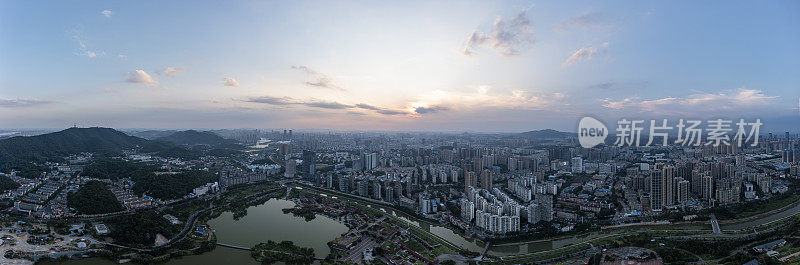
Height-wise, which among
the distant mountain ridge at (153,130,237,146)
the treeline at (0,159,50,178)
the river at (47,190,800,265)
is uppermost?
the distant mountain ridge at (153,130,237,146)

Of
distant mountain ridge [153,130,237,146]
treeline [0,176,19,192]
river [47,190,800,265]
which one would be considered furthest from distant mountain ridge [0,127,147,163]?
river [47,190,800,265]

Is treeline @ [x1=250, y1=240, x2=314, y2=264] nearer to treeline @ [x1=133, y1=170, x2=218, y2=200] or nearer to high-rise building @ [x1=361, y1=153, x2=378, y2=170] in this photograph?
treeline @ [x1=133, y1=170, x2=218, y2=200]

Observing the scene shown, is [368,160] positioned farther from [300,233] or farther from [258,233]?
[258,233]

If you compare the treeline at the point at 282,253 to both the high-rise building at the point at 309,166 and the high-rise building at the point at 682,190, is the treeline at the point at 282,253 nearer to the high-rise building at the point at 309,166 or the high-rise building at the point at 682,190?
the high-rise building at the point at 309,166

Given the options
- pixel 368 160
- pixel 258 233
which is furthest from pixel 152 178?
pixel 368 160

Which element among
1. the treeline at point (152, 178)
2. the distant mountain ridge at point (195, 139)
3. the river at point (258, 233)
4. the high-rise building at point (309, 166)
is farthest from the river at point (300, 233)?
the distant mountain ridge at point (195, 139)
